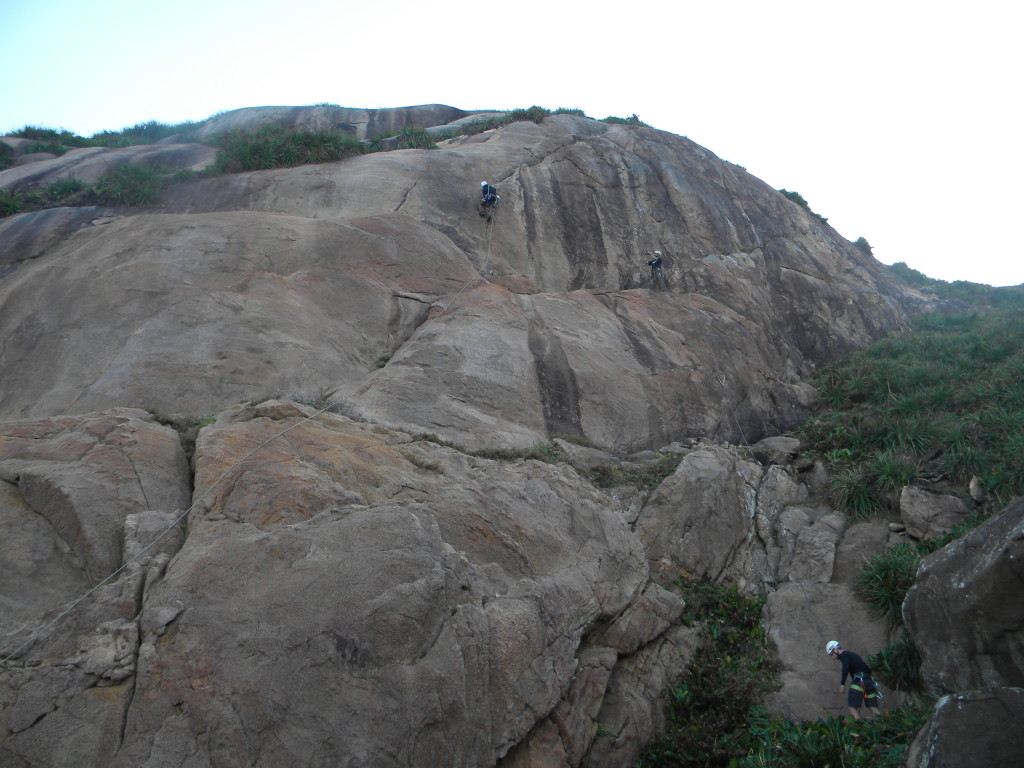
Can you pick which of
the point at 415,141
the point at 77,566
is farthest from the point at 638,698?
the point at 415,141

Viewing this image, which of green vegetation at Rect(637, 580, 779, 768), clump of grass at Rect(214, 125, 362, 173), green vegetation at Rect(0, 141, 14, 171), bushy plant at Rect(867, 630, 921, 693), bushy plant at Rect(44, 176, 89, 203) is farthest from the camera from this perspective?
green vegetation at Rect(0, 141, 14, 171)

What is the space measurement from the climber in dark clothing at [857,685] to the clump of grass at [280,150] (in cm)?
1760

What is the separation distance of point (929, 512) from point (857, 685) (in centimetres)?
423

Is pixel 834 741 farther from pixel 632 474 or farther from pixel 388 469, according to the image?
pixel 388 469

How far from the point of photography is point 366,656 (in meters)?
6.76

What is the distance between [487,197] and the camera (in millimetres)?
17703

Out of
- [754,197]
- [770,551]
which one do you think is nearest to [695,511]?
[770,551]

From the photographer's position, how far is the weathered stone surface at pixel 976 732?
585 centimetres

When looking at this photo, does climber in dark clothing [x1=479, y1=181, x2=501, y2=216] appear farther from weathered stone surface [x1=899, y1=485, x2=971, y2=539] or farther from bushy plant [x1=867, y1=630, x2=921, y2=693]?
bushy plant [x1=867, y1=630, x2=921, y2=693]

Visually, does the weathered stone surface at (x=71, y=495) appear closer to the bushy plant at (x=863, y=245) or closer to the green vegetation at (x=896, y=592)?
the green vegetation at (x=896, y=592)

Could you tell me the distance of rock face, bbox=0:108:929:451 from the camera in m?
11.5

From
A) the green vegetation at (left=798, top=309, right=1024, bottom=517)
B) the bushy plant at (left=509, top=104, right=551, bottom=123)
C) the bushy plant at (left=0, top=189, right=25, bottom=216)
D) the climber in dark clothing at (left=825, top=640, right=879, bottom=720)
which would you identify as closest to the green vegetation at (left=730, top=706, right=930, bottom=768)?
the climber in dark clothing at (left=825, top=640, right=879, bottom=720)

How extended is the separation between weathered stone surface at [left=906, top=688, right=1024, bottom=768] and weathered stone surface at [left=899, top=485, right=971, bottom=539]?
557cm

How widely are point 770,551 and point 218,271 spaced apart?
1219cm
